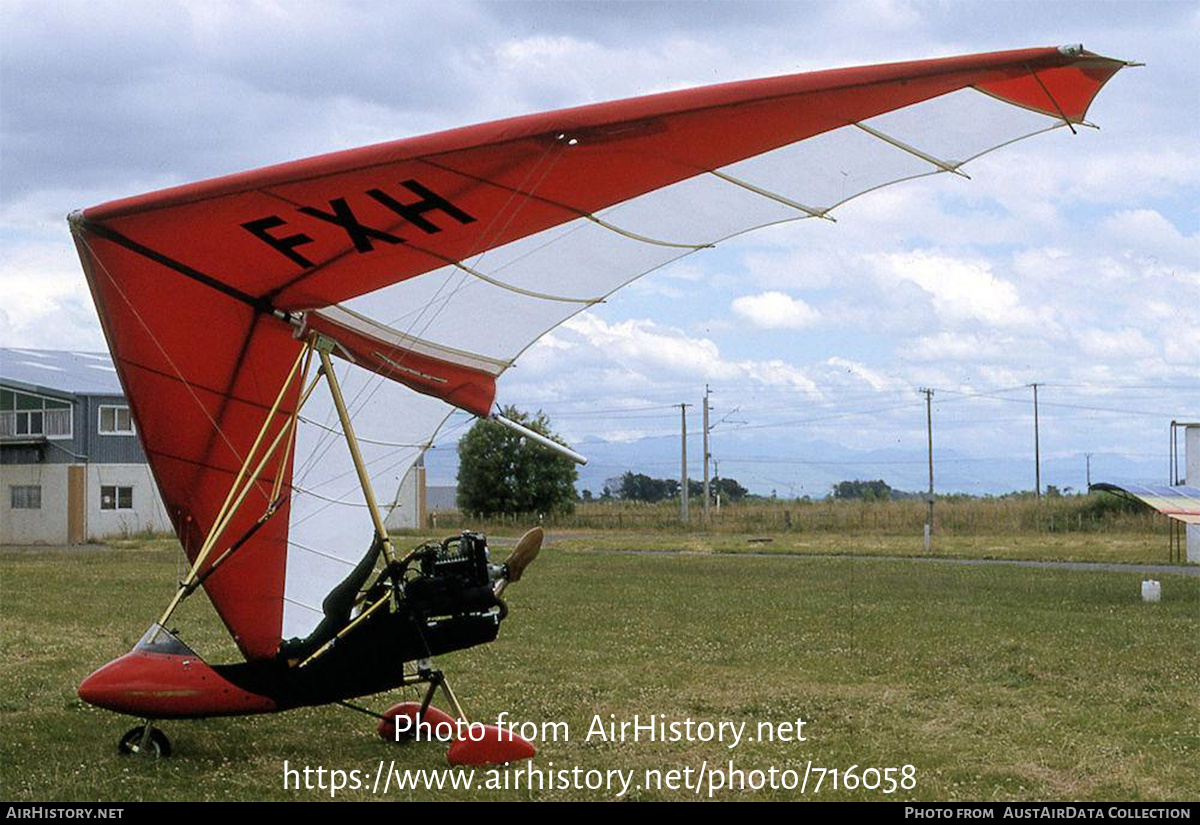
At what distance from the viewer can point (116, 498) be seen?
3525 cm

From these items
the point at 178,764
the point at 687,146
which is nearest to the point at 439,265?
the point at 687,146

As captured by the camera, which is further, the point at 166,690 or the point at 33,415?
the point at 33,415

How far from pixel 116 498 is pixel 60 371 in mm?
6392

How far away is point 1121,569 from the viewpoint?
66.7 feet

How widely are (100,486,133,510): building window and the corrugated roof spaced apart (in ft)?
8.50

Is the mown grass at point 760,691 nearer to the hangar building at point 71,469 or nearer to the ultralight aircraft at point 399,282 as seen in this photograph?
the ultralight aircraft at point 399,282

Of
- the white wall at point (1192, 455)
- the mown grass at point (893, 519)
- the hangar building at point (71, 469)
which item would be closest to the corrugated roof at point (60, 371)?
the hangar building at point (71, 469)

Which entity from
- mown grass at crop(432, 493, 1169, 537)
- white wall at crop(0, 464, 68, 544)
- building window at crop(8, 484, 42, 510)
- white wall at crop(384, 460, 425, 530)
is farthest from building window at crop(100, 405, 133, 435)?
mown grass at crop(432, 493, 1169, 537)

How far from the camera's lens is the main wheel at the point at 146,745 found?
640 centimetres

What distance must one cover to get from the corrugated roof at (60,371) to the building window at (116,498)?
259 cm

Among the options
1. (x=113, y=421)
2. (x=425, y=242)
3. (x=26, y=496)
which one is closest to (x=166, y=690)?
(x=425, y=242)

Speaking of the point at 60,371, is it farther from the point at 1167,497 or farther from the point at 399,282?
the point at 399,282

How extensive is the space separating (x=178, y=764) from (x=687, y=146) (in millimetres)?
3762

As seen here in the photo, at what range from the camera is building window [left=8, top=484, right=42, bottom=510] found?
3512 cm
